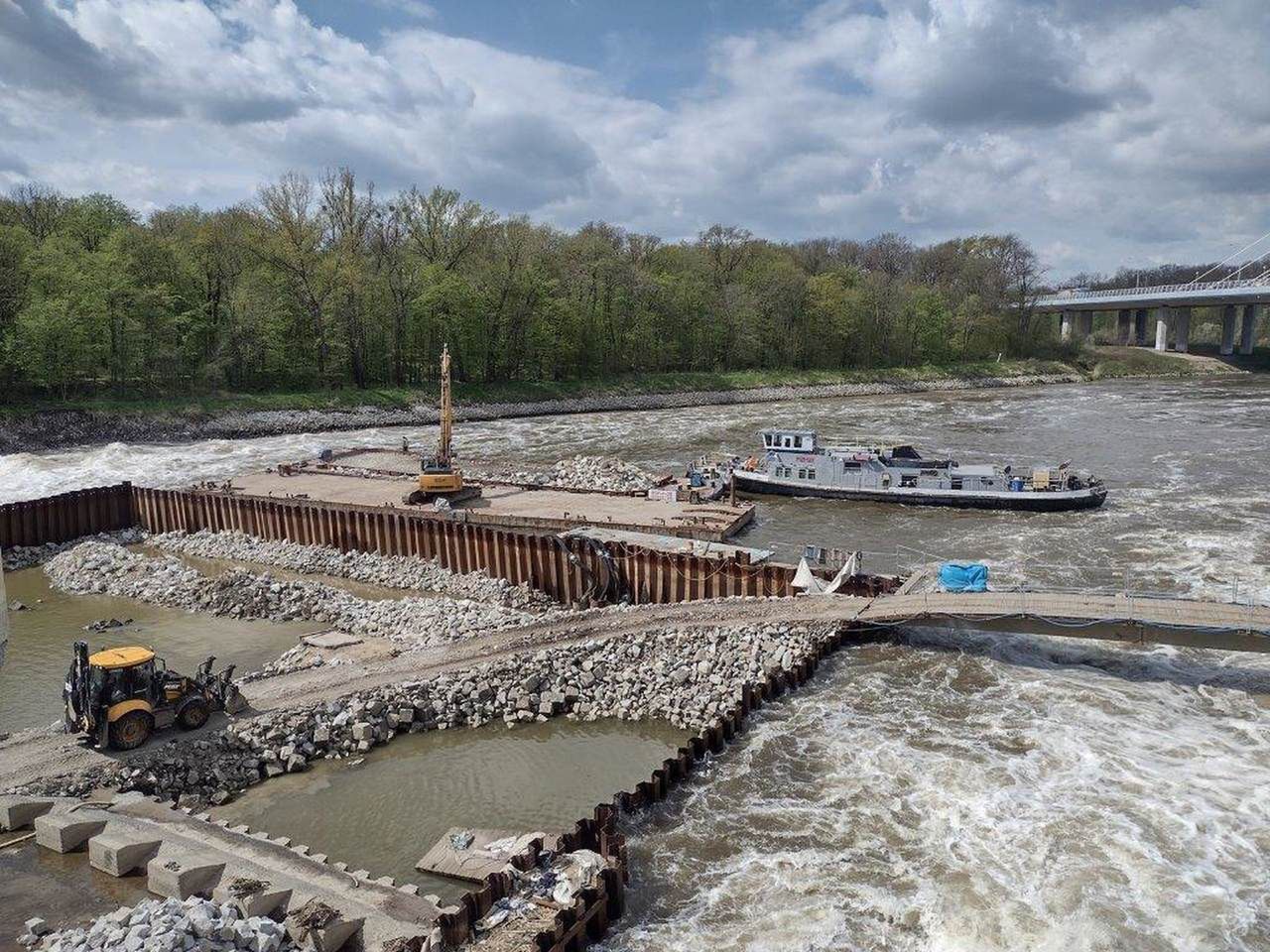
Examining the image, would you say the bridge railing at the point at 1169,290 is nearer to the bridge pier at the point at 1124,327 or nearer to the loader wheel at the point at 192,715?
the bridge pier at the point at 1124,327

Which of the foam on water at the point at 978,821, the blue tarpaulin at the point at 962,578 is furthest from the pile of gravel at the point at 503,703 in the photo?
the blue tarpaulin at the point at 962,578

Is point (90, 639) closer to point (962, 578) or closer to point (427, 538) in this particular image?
point (427, 538)

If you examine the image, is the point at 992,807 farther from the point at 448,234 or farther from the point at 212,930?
the point at 448,234

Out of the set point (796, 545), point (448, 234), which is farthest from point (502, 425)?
point (796, 545)

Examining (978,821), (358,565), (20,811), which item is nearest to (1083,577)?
(978,821)

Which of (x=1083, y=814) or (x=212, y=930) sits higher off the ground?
(x=212, y=930)
